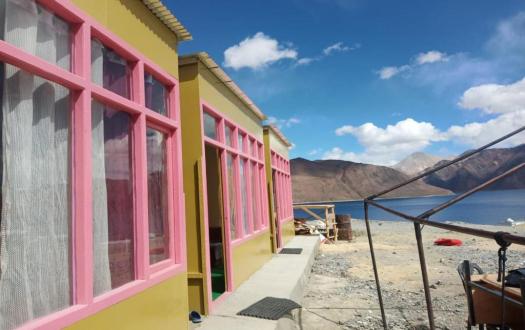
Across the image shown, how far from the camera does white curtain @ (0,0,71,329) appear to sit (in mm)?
2234

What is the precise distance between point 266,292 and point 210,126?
9.02 ft

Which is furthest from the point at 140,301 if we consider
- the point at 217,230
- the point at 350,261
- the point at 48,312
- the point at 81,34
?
the point at 350,261

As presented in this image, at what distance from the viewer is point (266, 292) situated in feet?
20.0

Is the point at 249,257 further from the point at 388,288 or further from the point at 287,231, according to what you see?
the point at 287,231

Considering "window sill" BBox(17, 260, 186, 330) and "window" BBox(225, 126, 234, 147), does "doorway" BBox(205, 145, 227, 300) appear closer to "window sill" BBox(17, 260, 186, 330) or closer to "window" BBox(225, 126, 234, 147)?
"window" BBox(225, 126, 234, 147)

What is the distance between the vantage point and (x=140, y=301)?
3441mm

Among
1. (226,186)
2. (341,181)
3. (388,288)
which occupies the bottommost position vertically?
(388,288)

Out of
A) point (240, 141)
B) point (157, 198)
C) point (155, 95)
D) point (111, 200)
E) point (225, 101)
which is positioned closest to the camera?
point (111, 200)

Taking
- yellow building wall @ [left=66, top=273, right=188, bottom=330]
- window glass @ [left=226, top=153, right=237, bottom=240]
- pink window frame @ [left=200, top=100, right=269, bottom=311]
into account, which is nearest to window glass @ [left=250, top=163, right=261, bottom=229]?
pink window frame @ [left=200, top=100, right=269, bottom=311]

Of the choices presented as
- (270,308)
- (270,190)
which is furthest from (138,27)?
(270,190)

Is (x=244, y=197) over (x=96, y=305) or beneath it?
over

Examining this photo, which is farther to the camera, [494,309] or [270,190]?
[270,190]

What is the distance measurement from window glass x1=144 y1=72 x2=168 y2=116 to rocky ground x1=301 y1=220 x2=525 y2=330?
12.5ft

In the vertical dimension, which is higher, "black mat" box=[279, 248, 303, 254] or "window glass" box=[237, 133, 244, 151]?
"window glass" box=[237, 133, 244, 151]
